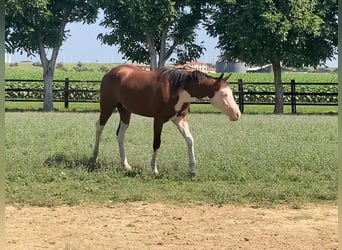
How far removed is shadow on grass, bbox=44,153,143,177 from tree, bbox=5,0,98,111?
11.2 m

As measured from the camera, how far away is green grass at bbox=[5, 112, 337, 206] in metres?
→ 4.96

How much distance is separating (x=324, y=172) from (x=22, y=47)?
A: 596 inches

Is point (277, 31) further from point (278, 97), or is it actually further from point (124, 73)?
point (124, 73)

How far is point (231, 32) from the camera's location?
16.7 meters

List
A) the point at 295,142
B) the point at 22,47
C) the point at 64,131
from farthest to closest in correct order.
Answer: the point at 22,47 < the point at 64,131 < the point at 295,142

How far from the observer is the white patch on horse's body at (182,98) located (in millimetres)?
5824

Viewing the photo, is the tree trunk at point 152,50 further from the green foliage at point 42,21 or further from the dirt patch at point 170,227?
the dirt patch at point 170,227

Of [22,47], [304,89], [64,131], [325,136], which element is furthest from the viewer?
[304,89]

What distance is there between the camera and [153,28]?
17922 millimetres

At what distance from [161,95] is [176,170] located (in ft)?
2.86

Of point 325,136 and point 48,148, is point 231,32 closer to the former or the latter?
point 325,136

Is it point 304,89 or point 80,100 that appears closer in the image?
point 80,100

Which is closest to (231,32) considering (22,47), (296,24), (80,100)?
(296,24)

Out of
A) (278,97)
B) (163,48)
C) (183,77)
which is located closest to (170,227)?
(183,77)
